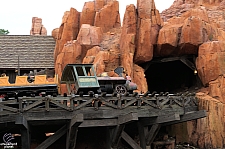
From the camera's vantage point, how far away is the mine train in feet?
38.9

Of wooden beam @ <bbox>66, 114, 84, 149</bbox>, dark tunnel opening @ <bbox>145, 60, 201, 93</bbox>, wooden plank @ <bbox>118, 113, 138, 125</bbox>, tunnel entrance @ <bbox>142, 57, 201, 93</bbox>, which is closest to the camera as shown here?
wooden beam @ <bbox>66, 114, 84, 149</bbox>

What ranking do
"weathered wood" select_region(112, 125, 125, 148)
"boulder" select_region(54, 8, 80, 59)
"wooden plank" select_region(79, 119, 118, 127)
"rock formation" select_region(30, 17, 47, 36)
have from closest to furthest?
"wooden plank" select_region(79, 119, 118, 127) → "weathered wood" select_region(112, 125, 125, 148) → "boulder" select_region(54, 8, 80, 59) → "rock formation" select_region(30, 17, 47, 36)

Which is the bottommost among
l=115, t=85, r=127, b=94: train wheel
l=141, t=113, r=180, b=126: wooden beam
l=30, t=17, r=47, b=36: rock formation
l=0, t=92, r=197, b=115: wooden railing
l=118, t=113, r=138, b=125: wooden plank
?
l=141, t=113, r=180, b=126: wooden beam

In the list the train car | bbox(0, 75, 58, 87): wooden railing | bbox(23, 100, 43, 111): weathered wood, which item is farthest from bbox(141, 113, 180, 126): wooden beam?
bbox(23, 100, 43, 111): weathered wood

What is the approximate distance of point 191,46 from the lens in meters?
18.6

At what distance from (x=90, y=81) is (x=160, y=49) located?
8.48 meters

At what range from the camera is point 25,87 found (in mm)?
12141

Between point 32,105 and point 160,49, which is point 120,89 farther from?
point 160,49

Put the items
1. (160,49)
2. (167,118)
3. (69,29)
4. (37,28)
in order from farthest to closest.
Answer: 1. (37,28)
2. (69,29)
3. (160,49)
4. (167,118)

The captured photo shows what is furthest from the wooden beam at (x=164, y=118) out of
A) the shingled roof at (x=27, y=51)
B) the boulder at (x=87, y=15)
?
the shingled roof at (x=27, y=51)

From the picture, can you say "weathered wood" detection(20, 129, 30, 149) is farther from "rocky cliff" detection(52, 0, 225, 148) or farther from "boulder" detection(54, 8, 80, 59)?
"boulder" detection(54, 8, 80, 59)

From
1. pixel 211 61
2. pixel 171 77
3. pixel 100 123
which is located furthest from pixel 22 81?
pixel 171 77

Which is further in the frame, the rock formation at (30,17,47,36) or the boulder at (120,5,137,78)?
the rock formation at (30,17,47,36)

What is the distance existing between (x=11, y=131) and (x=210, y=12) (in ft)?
82.9
